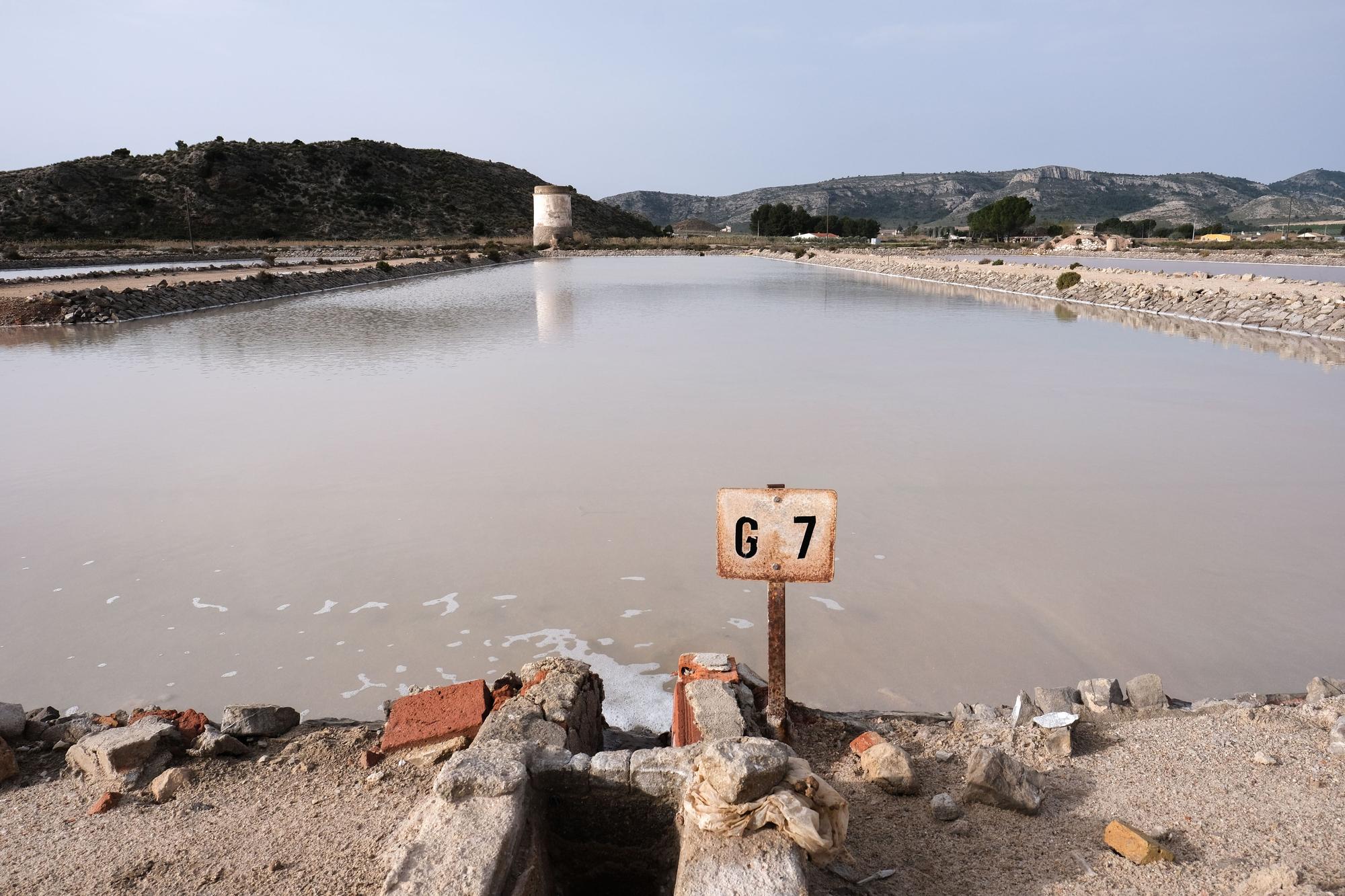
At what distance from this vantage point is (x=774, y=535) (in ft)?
10.6

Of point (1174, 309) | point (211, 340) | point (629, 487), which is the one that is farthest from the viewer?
point (1174, 309)

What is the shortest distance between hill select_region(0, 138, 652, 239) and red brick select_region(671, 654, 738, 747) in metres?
66.0

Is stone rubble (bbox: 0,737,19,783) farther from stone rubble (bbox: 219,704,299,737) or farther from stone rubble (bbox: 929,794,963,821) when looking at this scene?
stone rubble (bbox: 929,794,963,821)

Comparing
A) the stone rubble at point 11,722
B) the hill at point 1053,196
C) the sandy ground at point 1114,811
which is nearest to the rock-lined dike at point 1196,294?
the sandy ground at point 1114,811

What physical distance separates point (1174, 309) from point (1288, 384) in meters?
10.2

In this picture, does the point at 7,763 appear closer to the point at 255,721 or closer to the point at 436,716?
the point at 255,721

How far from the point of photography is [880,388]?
11078 mm

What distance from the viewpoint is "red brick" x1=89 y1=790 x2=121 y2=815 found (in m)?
2.97

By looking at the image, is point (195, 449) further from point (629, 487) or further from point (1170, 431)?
point (1170, 431)

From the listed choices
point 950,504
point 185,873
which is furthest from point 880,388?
point 185,873

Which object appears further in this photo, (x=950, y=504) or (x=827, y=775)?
(x=950, y=504)

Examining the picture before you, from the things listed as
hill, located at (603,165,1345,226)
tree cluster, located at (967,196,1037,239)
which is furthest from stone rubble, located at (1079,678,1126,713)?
hill, located at (603,165,1345,226)

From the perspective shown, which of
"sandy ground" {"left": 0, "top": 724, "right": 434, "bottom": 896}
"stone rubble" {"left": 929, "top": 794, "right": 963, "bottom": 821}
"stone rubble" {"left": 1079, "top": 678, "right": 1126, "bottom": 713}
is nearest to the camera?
"sandy ground" {"left": 0, "top": 724, "right": 434, "bottom": 896}

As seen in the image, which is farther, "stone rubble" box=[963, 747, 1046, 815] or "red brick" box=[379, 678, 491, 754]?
"red brick" box=[379, 678, 491, 754]
